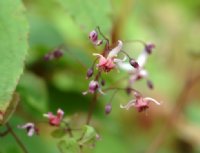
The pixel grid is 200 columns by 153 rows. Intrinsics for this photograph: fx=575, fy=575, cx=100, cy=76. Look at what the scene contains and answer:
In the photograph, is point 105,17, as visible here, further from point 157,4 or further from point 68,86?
point 157,4

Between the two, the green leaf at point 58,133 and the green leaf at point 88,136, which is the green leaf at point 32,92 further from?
the green leaf at point 88,136

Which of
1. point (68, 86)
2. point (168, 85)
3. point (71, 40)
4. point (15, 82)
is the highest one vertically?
point (15, 82)

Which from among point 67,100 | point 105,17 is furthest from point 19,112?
point 105,17

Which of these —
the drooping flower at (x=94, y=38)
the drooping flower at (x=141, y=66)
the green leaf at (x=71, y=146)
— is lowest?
the green leaf at (x=71, y=146)

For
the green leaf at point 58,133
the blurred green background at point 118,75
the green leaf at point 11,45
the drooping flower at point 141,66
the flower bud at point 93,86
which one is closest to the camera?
the green leaf at point 11,45

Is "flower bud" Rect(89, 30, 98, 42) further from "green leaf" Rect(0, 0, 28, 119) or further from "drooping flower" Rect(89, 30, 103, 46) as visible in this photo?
"green leaf" Rect(0, 0, 28, 119)

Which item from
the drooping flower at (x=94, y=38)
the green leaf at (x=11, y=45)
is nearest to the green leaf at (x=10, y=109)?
the green leaf at (x=11, y=45)

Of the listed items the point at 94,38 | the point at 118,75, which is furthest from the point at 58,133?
the point at 118,75
